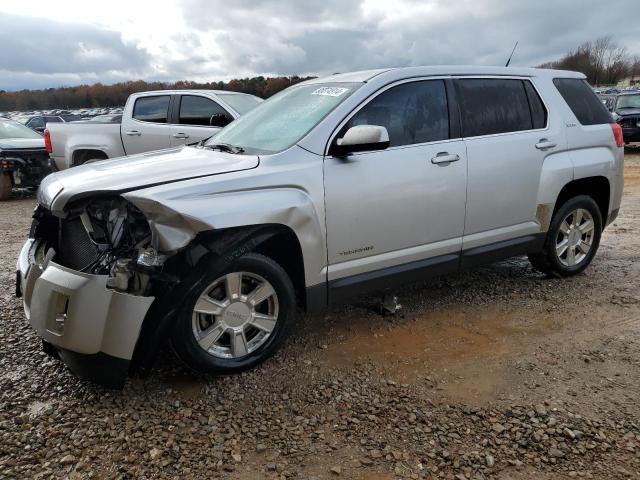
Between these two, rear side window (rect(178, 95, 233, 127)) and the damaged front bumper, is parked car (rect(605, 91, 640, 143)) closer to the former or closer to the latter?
rear side window (rect(178, 95, 233, 127))

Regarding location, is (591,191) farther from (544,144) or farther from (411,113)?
(411,113)

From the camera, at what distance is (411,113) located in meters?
3.83

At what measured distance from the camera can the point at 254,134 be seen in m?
3.87

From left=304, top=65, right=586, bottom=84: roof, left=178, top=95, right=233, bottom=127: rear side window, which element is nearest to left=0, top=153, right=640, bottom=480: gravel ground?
left=304, top=65, right=586, bottom=84: roof

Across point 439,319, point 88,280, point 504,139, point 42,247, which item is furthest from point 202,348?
point 504,139

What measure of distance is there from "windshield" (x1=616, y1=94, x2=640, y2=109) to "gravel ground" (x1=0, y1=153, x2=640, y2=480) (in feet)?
43.7

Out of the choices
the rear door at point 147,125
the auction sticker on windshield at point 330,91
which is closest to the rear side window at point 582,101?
the auction sticker on windshield at point 330,91

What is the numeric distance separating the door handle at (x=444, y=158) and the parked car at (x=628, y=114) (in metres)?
12.4

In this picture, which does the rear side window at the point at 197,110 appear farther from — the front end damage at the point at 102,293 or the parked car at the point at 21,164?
the front end damage at the point at 102,293

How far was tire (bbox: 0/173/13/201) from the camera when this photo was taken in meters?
10.0

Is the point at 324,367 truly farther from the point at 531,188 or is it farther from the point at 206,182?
the point at 531,188

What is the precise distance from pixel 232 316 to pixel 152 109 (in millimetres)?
6257

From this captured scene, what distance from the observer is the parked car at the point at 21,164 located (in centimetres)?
995

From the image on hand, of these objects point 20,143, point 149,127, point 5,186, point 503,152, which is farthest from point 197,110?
point 503,152
